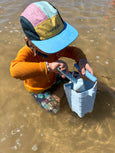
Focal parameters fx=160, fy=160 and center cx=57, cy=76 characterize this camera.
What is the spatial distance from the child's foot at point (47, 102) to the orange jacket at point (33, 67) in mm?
83

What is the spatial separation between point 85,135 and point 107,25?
288 centimetres

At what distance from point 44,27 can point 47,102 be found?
40.9 inches

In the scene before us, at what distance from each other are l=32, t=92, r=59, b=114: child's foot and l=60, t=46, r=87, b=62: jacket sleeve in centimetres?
61

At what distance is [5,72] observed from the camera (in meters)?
2.77

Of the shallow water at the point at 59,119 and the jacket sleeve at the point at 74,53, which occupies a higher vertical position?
the jacket sleeve at the point at 74,53

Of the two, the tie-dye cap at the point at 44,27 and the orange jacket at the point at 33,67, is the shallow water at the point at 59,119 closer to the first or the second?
the orange jacket at the point at 33,67

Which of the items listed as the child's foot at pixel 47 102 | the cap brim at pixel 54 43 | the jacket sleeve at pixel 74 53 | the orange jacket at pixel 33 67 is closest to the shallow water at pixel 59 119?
the child's foot at pixel 47 102

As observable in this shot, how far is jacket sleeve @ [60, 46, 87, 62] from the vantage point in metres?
2.02

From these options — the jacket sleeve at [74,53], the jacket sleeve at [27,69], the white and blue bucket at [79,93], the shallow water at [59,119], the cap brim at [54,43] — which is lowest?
the shallow water at [59,119]

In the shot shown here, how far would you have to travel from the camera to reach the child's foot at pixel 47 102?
83.7 inches

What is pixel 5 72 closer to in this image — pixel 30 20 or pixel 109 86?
pixel 30 20

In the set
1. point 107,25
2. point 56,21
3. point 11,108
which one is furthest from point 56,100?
point 107,25

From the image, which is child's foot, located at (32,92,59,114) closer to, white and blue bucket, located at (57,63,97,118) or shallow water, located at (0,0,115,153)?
shallow water, located at (0,0,115,153)

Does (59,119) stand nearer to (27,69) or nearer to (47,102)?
(47,102)
